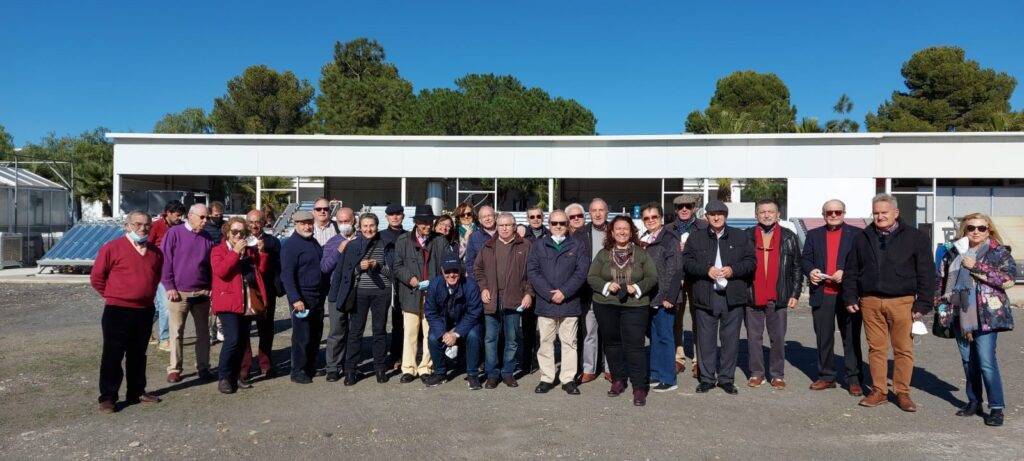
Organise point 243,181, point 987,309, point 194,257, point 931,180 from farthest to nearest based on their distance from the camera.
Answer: point 243,181 → point 931,180 → point 194,257 → point 987,309

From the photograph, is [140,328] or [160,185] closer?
[140,328]

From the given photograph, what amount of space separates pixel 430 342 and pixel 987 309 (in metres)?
4.53

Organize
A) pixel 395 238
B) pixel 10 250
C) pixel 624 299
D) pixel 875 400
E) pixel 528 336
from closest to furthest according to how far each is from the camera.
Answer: pixel 875 400, pixel 624 299, pixel 395 238, pixel 528 336, pixel 10 250

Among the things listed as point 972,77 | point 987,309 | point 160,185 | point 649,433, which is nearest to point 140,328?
point 649,433

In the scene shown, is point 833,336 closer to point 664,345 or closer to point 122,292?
point 664,345

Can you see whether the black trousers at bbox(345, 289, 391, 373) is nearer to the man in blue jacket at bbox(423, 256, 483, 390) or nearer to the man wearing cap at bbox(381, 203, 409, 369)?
the man wearing cap at bbox(381, 203, 409, 369)

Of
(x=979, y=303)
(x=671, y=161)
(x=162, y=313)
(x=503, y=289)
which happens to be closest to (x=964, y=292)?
(x=979, y=303)

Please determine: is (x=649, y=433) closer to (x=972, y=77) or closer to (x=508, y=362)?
(x=508, y=362)

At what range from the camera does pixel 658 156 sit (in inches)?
927

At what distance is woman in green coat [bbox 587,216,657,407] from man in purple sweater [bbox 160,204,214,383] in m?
3.54

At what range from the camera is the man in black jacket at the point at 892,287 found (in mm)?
5684

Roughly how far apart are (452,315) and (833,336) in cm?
345

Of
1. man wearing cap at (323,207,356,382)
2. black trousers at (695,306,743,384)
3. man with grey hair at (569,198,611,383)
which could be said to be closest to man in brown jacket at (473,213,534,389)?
man with grey hair at (569,198,611,383)

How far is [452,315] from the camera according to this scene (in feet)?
21.8
